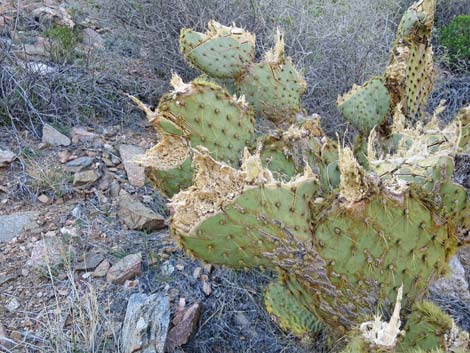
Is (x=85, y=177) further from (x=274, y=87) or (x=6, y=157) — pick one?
(x=274, y=87)

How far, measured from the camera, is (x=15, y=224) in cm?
249

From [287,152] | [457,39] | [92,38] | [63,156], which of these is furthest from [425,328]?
[92,38]

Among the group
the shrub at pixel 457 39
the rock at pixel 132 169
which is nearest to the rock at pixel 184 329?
the rock at pixel 132 169

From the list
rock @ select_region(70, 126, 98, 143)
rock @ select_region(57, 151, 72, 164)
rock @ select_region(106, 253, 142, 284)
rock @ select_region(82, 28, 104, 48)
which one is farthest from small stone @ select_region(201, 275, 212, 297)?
rock @ select_region(82, 28, 104, 48)

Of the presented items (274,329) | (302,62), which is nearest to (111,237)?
(274,329)

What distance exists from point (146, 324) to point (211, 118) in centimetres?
84

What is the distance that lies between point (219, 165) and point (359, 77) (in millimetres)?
2798

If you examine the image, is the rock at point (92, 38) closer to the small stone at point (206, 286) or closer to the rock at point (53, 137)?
the rock at point (53, 137)

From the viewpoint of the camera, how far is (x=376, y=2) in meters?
5.09

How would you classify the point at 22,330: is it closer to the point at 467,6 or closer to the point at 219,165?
the point at 219,165

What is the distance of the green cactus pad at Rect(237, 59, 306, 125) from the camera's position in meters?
2.17

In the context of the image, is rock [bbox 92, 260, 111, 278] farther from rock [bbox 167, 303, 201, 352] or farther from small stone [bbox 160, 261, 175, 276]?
rock [bbox 167, 303, 201, 352]

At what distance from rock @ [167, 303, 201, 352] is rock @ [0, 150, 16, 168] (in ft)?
5.05

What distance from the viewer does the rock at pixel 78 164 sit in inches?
113
